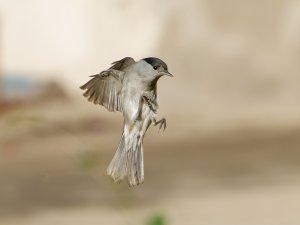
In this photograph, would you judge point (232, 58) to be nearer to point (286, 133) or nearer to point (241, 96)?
point (241, 96)

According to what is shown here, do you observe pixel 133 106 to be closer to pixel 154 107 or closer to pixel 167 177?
pixel 154 107

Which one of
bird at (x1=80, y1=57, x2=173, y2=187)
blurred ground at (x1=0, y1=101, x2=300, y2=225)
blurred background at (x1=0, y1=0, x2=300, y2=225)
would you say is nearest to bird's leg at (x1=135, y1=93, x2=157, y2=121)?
bird at (x1=80, y1=57, x2=173, y2=187)

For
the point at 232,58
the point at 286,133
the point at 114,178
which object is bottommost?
the point at 114,178

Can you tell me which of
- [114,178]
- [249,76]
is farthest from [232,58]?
[114,178]

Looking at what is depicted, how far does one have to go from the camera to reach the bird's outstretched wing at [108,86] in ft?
2.25

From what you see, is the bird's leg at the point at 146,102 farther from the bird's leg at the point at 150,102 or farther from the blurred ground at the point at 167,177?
the blurred ground at the point at 167,177

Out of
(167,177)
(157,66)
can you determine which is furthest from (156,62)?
(167,177)

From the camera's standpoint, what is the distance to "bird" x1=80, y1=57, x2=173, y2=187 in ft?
2.16

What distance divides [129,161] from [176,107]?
7.11 metres

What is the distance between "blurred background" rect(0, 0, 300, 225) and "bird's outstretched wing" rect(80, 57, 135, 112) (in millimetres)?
4083

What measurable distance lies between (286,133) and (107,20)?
2106 mm

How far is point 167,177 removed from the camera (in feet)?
19.8

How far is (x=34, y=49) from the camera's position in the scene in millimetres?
8391

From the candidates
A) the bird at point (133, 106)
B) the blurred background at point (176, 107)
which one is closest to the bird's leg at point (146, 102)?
the bird at point (133, 106)
